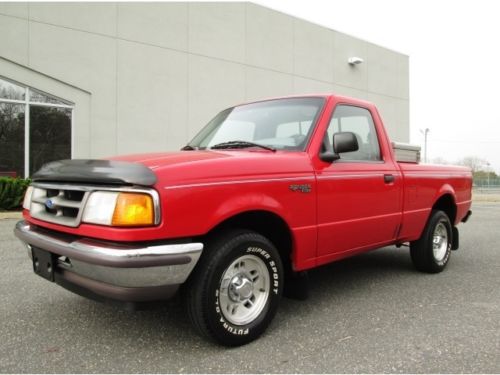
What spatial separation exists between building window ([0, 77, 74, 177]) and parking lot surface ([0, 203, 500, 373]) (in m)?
8.90

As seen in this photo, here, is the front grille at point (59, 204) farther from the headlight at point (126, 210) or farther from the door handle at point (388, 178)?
the door handle at point (388, 178)

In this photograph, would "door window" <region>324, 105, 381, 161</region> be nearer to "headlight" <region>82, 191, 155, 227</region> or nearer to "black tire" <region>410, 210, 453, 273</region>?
"black tire" <region>410, 210, 453, 273</region>

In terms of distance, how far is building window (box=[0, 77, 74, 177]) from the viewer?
12164mm

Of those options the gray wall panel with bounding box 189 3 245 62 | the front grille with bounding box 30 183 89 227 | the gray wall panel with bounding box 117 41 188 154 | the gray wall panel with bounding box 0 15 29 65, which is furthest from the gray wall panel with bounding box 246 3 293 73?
the front grille with bounding box 30 183 89 227

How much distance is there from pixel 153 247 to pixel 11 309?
198 centimetres

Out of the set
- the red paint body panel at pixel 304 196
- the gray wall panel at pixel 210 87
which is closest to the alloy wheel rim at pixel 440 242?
the red paint body panel at pixel 304 196

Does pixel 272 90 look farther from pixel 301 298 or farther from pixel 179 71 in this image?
pixel 301 298

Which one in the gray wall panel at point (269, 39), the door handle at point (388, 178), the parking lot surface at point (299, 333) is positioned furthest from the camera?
the gray wall panel at point (269, 39)

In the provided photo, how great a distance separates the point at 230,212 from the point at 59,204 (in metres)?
1.11

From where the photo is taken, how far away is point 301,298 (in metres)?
3.24

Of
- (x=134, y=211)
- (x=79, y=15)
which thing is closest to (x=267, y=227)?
(x=134, y=211)

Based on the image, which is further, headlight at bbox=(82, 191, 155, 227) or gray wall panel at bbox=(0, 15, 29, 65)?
gray wall panel at bbox=(0, 15, 29, 65)

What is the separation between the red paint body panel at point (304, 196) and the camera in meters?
2.48

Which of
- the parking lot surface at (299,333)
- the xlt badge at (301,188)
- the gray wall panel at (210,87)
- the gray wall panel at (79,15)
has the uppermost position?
the gray wall panel at (79,15)
